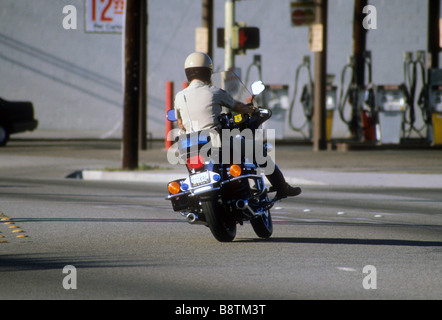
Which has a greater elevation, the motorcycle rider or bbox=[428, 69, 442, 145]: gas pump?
the motorcycle rider

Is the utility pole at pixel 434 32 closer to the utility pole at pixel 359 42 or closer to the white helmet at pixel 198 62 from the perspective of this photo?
the utility pole at pixel 359 42

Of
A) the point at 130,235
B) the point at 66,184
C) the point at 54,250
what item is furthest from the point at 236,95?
the point at 66,184

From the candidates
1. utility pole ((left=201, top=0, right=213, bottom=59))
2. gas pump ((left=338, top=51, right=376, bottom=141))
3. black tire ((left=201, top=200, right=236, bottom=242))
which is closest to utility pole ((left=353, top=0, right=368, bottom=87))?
gas pump ((left=338, top=51, right=376, bottom=141))

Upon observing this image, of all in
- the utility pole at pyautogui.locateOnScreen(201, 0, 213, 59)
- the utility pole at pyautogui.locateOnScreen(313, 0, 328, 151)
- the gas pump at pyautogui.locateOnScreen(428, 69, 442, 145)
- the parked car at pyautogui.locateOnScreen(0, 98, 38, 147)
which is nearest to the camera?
the utility pole at pyautogui.locateOnScreen(313, 0, 328, 151)

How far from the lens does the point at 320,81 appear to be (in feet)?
78.0

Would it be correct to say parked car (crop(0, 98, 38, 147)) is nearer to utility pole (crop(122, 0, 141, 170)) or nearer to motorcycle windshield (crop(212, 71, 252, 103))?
utility pole (crop(122, 0, 141, 170))

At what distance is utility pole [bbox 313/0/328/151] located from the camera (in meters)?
23.6

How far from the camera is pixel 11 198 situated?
14180 millimetres

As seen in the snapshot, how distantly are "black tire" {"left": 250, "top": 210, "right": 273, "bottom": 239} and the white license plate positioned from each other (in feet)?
2.96

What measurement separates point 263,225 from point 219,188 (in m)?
0.95

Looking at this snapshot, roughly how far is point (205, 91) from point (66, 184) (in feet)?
25.6

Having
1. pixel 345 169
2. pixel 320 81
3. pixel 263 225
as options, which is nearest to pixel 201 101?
pixel 263 225

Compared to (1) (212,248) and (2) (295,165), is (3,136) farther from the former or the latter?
(1) (212,248)

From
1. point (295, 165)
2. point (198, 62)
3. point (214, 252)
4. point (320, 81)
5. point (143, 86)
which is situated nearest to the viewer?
point (214, 252)
